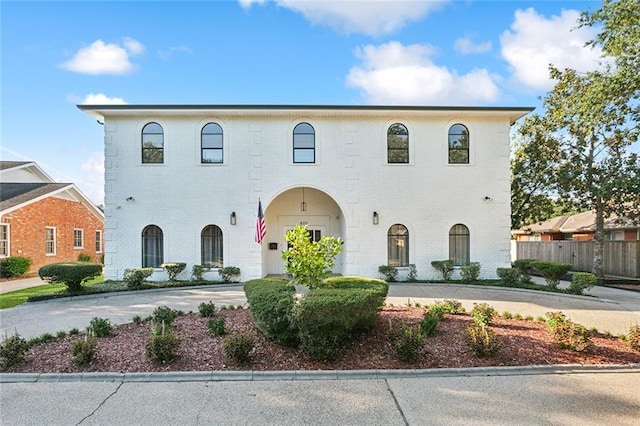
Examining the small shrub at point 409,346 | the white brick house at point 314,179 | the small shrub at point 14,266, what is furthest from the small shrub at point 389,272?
the small shrub at point 14,266

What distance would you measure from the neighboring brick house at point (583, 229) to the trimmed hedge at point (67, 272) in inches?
809

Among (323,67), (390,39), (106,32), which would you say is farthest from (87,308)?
(390,39)

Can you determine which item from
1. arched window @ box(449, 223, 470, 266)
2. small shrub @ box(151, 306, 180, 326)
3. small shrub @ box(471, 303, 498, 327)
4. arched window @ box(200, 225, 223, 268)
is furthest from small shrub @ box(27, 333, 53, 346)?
arched window @ box(449, 223, 470, 266)

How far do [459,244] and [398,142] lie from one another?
16.1 ft

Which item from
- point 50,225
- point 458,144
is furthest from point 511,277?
point 50,225

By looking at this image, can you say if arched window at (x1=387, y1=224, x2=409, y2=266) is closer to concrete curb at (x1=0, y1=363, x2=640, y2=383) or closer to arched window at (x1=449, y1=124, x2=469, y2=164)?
arched window at (x1=449, y1=124, x2=469, y2=164)

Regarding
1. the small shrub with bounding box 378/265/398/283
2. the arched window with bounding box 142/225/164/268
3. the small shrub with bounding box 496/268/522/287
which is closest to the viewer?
the small shrub with bounding box 496/268/522/287

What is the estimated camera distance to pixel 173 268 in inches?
524

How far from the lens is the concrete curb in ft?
15.7

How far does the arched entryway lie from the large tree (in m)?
9.68

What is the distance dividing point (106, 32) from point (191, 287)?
901 cm

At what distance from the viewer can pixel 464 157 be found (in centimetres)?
1441

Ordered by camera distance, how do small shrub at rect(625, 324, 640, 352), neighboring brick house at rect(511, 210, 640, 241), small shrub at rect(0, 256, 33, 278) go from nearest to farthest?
small shrub at rect(625, 324, 640, 352) → small shrub at rect(0, 256, 33, 278) → neighboring brick house at rect(511, 210, 640, 241)

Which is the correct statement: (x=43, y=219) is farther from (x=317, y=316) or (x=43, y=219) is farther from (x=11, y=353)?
(x=317, y=316)
